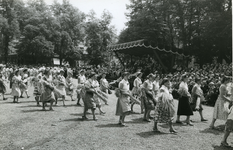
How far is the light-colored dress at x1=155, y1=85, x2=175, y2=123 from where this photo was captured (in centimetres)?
639

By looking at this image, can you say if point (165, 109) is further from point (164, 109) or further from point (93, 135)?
point (93, 135)

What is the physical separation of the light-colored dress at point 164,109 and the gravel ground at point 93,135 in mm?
485

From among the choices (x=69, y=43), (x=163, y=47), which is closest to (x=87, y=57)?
(x=69, y=43)

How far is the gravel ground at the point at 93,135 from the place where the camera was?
17.3 feet

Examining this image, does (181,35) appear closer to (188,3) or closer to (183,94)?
(188,3)

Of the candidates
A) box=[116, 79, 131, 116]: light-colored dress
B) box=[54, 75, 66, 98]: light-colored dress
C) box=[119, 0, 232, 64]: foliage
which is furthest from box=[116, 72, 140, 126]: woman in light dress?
box=[119, 0, 232, 64]: foliage

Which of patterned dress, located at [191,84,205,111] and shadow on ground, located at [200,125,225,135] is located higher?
patterned dress, located at [191,84,205,111]

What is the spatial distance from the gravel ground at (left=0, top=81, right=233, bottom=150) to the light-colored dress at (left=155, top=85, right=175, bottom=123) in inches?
19.1

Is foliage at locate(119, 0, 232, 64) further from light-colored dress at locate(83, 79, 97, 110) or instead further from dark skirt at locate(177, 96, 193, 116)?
light-colored dress at locate(83, 79, 97, 110)

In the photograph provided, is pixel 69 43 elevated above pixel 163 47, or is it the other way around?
pixel 69 43

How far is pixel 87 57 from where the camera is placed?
3938 cm

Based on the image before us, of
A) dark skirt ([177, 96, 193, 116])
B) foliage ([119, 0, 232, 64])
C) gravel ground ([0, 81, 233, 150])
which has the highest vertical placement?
foliage ([119, 0, 232, 64])

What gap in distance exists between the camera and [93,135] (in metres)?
6.06

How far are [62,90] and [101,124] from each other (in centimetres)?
416
